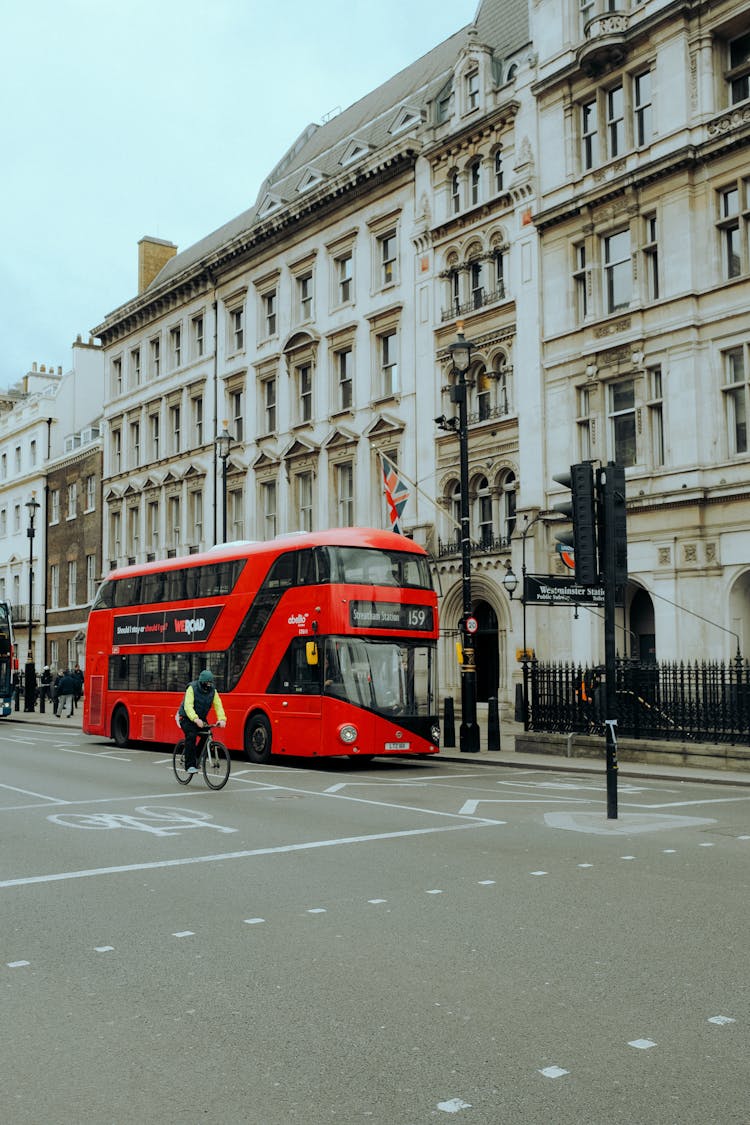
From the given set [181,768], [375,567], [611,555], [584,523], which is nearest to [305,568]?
[375,567]

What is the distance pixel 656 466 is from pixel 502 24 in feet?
58.5

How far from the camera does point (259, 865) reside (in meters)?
9.90

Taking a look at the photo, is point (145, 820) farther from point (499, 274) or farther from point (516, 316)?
point (499, 274)

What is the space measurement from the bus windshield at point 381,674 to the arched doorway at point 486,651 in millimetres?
13478

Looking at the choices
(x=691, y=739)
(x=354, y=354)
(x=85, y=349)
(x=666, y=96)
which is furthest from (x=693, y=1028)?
(x=85, y=349)

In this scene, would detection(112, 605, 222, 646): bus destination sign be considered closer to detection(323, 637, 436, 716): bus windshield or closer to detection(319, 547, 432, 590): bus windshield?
detection(319, 547, 432, 590): bus windshield

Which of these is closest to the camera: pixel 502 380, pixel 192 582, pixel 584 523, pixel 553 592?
pixel 584 523

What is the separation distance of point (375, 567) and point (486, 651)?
14462mm

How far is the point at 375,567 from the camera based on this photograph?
20.9 meters

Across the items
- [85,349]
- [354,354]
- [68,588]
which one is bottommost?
[68,588]

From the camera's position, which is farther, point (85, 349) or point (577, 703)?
point (85, 349)

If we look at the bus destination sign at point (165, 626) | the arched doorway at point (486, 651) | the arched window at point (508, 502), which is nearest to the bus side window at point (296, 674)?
the bus destination sign at point (165, 626)

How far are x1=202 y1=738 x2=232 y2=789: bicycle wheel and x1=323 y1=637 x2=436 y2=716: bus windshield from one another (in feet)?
11.9

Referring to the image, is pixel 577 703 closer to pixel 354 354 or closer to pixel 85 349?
pixel 354 354
